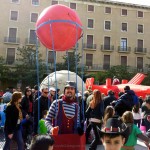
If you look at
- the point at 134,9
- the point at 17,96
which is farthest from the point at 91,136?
the point at 134,9

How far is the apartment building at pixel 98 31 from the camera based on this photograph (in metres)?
32.7

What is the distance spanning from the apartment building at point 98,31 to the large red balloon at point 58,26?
28.4 meters

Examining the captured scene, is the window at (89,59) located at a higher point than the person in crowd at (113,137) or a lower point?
higher

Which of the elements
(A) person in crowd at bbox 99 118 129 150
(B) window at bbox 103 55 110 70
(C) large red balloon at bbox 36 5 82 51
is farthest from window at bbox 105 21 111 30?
(A) person in crowd at bbox 99 118 129 150

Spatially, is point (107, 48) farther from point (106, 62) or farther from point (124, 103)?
point (124, 103)

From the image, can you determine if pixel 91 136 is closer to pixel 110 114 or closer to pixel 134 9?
pixel 110 114

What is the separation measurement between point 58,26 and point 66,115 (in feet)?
4.71

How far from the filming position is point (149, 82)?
3142 cm

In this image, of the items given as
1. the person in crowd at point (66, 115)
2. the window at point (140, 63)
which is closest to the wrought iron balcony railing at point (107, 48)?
the window at point (140, 63)

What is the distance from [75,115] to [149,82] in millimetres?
29555

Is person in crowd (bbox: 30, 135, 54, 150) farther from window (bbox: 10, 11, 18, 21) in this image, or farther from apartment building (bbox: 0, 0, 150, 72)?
window (bbox: 10, 11, 18, 21)

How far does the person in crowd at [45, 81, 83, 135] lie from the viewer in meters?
3.28

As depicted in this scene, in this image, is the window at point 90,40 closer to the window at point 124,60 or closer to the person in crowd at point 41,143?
the window at point 124,60

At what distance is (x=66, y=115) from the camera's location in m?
3.31
